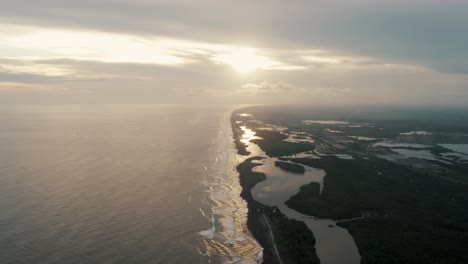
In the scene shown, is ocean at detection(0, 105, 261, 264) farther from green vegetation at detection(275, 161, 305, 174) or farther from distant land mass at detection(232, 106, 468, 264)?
green vegetation at detection(275, 161, 305, 174)

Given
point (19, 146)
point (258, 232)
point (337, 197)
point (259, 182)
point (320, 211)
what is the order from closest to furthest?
point (258, 232) < point (320, 211) < point (337, 197) < point (259, 182) < point (19, 146)

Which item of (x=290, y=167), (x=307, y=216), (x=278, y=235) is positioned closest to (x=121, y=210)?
(x=278, y=235)

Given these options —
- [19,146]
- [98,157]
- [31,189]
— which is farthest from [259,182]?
[19,146]

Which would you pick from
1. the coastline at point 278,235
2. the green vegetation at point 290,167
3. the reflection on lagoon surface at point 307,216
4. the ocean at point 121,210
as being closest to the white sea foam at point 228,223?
the ocean at point 121,210

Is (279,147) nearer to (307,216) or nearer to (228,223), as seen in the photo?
(307,216)

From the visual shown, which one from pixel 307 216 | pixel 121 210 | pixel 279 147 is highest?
pixel 279 147

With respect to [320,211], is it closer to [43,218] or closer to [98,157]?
[43,218]
